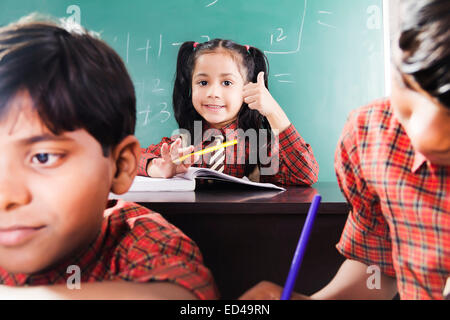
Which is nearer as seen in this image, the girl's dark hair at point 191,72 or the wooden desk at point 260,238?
the wooden desk at point 260,238

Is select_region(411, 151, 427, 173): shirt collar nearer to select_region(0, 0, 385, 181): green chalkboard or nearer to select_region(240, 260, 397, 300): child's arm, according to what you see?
select_region(240, 260, 397, 300): child's arm

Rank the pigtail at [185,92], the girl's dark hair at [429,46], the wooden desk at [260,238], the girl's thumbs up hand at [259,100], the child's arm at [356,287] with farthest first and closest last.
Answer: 1. the pigtail at [185,92]
2. the girl's thumbs up hand at [259,100]
3. the wooden desk at [260,238]
4. the child's arm at [356,287]
5. the girl's dark hair at [429,46]

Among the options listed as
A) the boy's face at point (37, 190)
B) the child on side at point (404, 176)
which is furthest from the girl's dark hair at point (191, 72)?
the boy's face at point (37, 190)

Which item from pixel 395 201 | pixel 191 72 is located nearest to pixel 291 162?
pixel 191 72

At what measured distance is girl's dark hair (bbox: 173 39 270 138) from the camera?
1.60 meters

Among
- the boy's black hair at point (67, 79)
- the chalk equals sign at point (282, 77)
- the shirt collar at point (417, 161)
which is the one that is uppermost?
the chalk equals sign at point (282, 77)

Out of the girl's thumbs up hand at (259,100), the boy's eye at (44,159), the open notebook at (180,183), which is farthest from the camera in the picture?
the girl's thumbs up hand at (259,100)

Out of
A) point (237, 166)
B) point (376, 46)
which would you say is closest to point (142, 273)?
point (237, 166)

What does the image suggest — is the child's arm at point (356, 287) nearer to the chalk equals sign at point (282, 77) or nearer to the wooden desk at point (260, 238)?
the wooden desk at point (260, 238)

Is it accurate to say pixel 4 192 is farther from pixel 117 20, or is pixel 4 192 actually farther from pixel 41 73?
pixel 117 20

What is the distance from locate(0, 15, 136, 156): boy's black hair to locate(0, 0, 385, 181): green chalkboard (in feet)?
5.09

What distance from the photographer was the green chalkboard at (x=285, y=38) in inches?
78.6

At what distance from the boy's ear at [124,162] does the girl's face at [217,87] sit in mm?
1008

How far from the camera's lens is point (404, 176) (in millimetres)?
458
